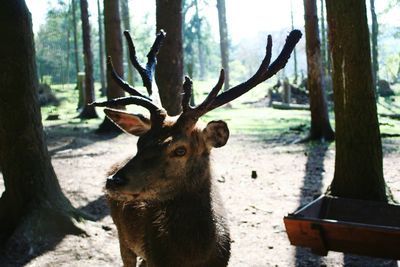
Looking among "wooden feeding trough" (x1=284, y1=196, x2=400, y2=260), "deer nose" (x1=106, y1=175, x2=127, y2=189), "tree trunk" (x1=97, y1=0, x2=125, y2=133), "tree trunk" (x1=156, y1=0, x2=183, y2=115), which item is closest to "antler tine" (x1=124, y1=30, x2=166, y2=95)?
"deer nose" (x1=106, y1=175, x2=127, y2=189)

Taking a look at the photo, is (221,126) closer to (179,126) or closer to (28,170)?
(179,126)

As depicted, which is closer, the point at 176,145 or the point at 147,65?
the point at 176,145

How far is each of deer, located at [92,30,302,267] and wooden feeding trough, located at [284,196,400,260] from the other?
3.56 feet

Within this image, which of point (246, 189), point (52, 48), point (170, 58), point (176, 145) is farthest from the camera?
point (52, 48)

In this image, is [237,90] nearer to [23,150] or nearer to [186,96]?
[186,96]

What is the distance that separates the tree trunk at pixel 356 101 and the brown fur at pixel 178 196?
256 centimetres

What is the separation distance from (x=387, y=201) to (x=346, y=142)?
85 cm

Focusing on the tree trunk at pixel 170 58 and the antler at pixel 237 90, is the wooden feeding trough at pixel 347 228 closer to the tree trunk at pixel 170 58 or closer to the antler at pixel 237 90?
the antler at pixel 237 90

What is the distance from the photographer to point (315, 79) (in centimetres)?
1165

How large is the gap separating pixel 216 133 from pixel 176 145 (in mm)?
363

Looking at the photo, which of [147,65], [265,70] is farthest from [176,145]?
[147,65]

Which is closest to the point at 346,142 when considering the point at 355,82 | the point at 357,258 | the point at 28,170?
the point at 355,82

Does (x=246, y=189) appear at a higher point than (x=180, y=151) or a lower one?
lower

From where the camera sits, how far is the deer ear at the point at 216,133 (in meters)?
3.56
